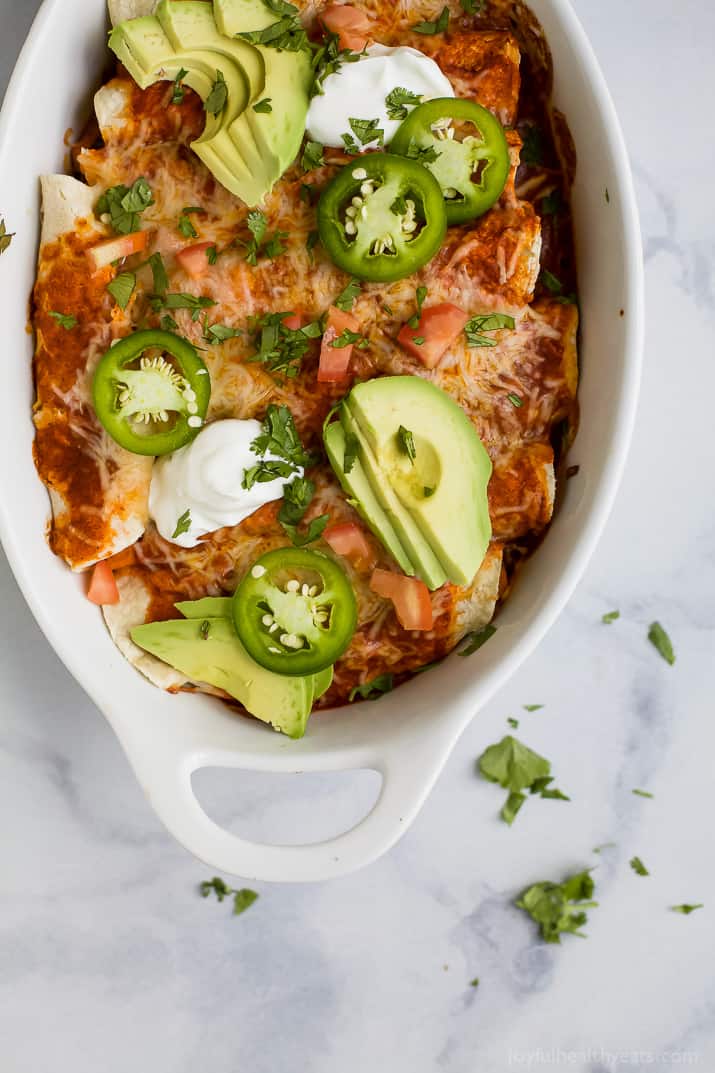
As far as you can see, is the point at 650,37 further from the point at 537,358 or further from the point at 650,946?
the point at 650,946

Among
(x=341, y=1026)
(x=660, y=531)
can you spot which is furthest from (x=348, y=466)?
(x=341, y=1026)

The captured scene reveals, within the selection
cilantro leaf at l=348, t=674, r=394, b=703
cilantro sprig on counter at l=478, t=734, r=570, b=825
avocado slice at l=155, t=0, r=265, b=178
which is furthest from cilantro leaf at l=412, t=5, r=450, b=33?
cilantro sprig on counter at l=478, t=734, r=570, b=825

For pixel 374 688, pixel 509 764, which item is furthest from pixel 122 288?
pixel 509 764

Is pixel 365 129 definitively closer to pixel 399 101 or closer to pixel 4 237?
pixel 399 101

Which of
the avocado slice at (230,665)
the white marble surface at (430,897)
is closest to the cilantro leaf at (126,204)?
the avocado slice at (230,665)

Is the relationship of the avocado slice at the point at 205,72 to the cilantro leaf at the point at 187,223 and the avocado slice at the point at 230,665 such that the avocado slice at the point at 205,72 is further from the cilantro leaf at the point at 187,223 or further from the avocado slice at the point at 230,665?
the avocado slice at the point at 230,665

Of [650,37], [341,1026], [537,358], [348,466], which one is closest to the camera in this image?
[348,466]
